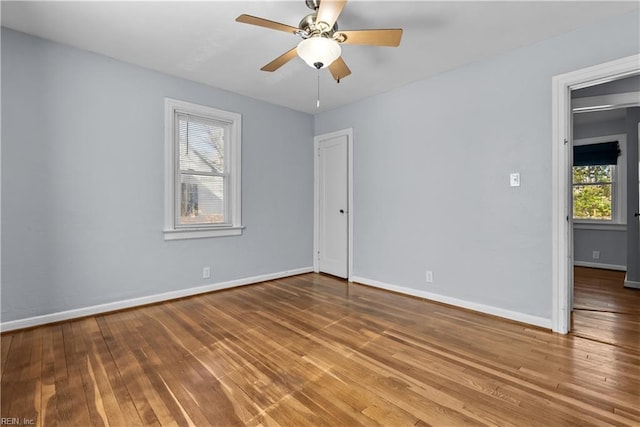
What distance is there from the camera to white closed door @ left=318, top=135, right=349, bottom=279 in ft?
14.9

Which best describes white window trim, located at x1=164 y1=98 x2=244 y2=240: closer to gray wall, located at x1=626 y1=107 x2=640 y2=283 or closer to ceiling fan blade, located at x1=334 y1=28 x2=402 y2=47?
ceiling fan blade, located at x1=334 y1=28 x2=402 y2=47

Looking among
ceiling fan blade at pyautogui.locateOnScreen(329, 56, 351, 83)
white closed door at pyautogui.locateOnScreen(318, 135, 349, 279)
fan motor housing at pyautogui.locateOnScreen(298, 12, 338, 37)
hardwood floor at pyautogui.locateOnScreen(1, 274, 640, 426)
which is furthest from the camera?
white closed door at pyautogui.locateOnScreen(318, 135, 349, 279)

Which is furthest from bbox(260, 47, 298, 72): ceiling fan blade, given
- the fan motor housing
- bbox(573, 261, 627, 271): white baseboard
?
bbox(573, 261, 627, 271): white baseboard

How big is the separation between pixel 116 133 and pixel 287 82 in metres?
1.97

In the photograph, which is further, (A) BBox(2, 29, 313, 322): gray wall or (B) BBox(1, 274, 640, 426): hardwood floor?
(A) BBox(2, 29, 313, 322): gray wall

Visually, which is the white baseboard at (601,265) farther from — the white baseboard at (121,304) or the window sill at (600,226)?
the white baseboard at (121,304)

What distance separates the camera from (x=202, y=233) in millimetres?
3760

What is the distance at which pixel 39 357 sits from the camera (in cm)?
217

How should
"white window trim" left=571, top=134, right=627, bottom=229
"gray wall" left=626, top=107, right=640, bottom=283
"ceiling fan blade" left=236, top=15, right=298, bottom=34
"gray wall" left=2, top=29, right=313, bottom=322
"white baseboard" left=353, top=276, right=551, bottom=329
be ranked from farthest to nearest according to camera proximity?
→ "white window trim" left=571, top=134, right=627, bottom=229
"gray wall" left=626, top=107, right=640, bottom=283
"white baseboard" left=353, top=276, right=551, bottom=329
"gray wall" left=2, top=29, right=313, bottom=322
"ceiling fan blade" left=236, top=15, right=298, bottom=34

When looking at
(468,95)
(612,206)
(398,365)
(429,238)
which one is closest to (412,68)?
(468,95)

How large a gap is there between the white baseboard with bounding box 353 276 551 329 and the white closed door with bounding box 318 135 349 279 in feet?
2.02

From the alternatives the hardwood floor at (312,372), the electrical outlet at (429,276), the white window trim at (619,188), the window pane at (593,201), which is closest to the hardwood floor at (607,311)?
the hardwood floor at (312,372)

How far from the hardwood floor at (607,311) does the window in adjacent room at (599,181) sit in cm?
121

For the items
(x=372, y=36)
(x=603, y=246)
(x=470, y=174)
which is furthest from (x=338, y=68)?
(x=603, y=246)
